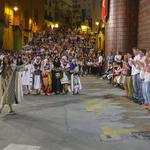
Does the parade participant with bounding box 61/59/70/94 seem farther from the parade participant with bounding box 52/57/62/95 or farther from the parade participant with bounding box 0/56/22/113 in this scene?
the parade participant with bounding box 0/56/22/113

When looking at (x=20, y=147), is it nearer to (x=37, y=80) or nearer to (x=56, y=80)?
(x=37, y=80)

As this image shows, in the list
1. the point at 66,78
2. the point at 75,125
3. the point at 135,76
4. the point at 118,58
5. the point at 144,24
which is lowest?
the point at 75,125

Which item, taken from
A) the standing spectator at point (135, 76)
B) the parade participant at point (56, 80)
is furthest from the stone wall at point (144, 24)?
the parade participant at point (56, 80)

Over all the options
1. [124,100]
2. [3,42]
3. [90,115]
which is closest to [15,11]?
[3,42]

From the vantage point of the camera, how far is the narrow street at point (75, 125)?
9.91m

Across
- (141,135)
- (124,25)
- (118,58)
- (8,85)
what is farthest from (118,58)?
(141,135)

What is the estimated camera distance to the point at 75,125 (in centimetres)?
1217

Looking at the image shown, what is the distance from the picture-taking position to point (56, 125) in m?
12.2

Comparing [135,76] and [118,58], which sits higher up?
[118,58]

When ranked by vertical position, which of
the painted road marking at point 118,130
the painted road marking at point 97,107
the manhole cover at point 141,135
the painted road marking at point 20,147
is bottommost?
the painted road marking at point 20,147

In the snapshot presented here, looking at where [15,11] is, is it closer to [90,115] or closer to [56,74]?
[56,74]

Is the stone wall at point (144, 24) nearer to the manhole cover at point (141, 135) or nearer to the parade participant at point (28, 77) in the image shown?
the parade participant at point (28, 77)

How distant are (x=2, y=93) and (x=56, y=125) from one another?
3166 millimetres

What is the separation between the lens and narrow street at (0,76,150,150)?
9.91m
